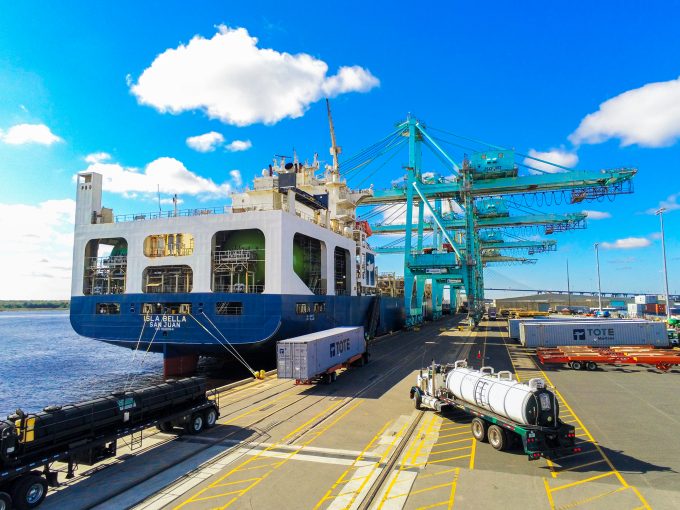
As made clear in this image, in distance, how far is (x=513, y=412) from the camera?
12.2 meters

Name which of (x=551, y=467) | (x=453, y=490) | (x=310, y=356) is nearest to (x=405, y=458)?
(x=453, y=490)

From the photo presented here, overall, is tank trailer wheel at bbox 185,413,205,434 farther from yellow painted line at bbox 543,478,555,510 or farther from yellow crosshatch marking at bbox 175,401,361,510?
yellow painted line at bbox 543,478,555,510

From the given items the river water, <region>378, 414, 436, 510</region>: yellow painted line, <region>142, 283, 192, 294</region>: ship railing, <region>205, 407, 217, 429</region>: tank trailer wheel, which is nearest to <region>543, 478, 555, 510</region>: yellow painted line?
<region>378, 414, 436, 510</region>: yellow painted line

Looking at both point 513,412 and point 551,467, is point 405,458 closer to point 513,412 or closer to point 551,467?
point 513,412

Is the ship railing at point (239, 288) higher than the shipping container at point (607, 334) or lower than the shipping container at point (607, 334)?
higher

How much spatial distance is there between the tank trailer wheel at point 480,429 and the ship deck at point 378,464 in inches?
10.0

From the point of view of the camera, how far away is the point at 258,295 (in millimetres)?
27281

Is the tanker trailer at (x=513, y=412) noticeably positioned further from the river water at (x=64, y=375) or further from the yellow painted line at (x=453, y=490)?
the river water at (x=64, y=375)

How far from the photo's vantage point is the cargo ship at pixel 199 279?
27486mm

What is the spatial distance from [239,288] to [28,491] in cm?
1971

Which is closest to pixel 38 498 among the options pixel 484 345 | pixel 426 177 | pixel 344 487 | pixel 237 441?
pixel 237 441

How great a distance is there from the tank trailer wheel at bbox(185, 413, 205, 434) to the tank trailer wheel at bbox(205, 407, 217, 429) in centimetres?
23

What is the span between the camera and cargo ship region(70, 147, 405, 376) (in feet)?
90.2

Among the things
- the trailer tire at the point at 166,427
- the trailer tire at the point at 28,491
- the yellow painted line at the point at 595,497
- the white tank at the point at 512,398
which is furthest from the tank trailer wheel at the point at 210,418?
the yellow painted line at the point at 595,497
